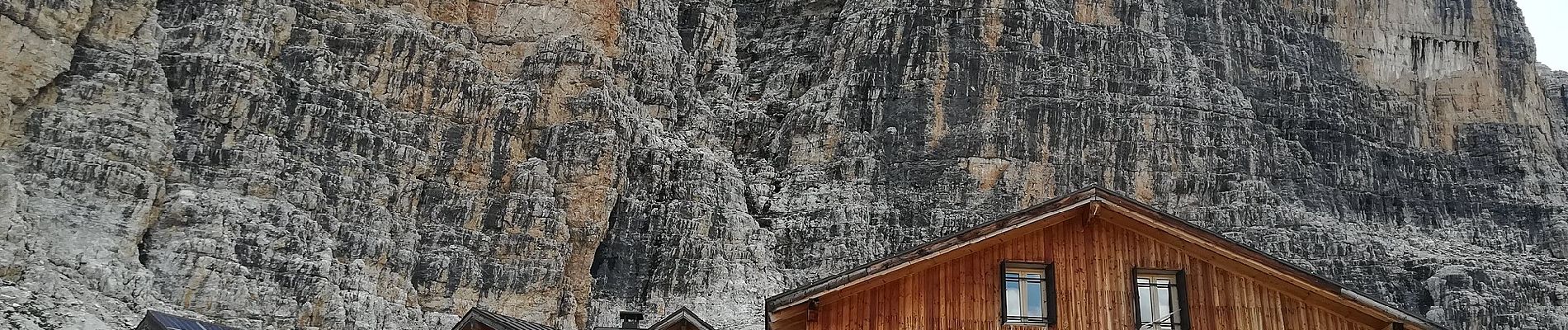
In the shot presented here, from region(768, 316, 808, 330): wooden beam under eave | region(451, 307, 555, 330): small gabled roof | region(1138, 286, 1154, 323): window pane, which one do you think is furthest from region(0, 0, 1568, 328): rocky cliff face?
region(1138, 286, 1154, 323): window pane

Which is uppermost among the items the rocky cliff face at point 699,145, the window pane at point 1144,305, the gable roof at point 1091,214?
the rocky cliff face at point 699,145

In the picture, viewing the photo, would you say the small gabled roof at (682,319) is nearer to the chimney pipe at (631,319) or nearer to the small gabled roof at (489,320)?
the chimney pipe at (631,319)

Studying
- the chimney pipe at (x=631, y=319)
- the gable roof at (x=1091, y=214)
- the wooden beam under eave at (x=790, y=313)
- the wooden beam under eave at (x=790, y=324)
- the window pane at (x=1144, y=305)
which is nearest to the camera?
the gable roof at (x=1091, y=214)

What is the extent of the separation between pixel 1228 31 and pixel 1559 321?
16600mm

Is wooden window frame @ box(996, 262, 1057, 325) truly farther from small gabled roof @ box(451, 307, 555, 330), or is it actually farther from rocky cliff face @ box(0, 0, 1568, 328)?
rocky cliff face @ box(0, 0, 1568, 328)

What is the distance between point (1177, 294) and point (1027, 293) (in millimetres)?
1413

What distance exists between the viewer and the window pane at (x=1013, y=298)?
10.8m

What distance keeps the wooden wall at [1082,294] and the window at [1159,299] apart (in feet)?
0.28

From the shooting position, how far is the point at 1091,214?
Answer: 10.8 metres

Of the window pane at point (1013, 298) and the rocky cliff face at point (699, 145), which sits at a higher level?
the rocky cliff face at point (699, 145)

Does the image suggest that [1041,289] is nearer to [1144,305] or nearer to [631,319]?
[1144,305]

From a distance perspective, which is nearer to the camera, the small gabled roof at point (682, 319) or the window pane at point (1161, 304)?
the window pane at point (1161, 304)

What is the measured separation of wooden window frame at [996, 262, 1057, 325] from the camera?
10.6 meters

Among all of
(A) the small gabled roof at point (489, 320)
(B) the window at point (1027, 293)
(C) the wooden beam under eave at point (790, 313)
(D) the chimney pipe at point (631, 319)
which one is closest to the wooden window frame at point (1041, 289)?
(B) the window at point (1027, 293)
